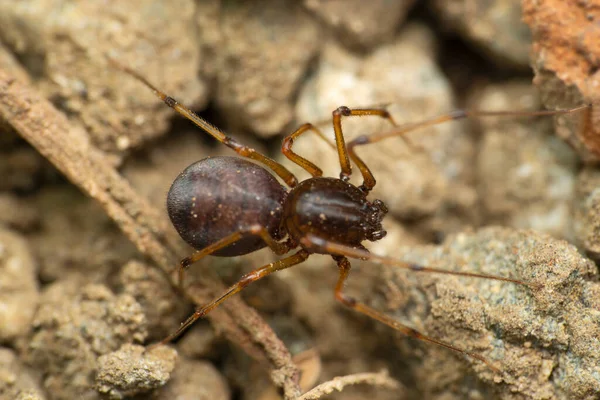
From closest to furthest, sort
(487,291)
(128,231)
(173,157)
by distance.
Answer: (487,291), (128,231), (173,157)

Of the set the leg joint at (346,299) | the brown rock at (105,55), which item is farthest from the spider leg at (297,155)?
the leg joint at (346,299)

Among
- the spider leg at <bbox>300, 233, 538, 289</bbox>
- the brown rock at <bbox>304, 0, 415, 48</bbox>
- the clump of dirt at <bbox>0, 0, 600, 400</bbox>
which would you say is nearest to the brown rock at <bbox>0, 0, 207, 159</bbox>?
the clump of dirt at <bbox>0, 0, 600, 400</bbox>

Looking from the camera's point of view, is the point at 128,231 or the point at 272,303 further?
the point at 272,303

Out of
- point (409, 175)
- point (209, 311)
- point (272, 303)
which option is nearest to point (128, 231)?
point (209, 311)

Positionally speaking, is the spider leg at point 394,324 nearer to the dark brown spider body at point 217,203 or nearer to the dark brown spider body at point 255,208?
the dark brown spider body at point 255,208

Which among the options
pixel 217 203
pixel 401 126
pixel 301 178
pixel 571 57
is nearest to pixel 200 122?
pixel 217 203

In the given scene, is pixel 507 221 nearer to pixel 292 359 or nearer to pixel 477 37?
pixel 477 37

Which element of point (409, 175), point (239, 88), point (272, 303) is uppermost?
point (409, 175)
